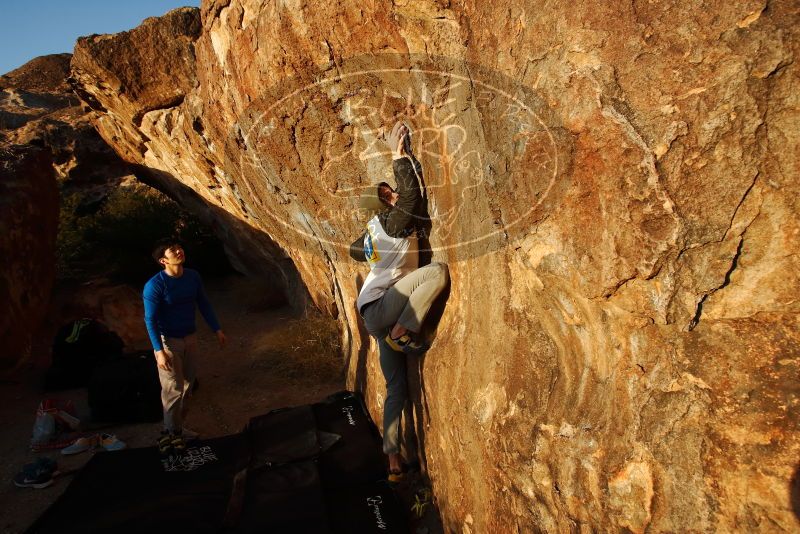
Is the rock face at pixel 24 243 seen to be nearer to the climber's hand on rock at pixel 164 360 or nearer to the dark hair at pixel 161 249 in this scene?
the climber's hand on rock at pixel 164 360

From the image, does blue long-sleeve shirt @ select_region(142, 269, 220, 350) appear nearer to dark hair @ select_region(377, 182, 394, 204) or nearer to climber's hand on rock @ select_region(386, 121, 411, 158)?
dark hair @ select_region(377, 182, 394, 204)

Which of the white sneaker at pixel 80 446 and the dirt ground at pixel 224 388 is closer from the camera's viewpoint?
the dirt ground at pixel 224 388

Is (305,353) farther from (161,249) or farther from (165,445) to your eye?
(161,249)

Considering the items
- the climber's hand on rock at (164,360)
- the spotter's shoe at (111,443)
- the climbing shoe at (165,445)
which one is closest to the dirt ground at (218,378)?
the spotter's shoe at (111,443)

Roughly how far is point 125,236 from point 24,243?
2.87 metres

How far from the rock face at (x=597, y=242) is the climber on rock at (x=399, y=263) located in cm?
13

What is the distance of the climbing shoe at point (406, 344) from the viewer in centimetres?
307

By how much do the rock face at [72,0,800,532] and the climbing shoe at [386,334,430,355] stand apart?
11 cm

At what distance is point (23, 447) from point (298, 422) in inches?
97.2

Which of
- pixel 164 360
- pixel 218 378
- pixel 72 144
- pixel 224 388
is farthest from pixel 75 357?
pixel 72 144

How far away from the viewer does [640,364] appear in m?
1.69

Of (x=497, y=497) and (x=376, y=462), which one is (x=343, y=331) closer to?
(x=376, y=462)

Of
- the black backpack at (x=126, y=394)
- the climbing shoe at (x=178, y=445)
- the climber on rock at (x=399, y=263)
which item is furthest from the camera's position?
the black backpack at (x=126, y=394)

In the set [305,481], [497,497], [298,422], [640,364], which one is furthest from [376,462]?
[640,364]
